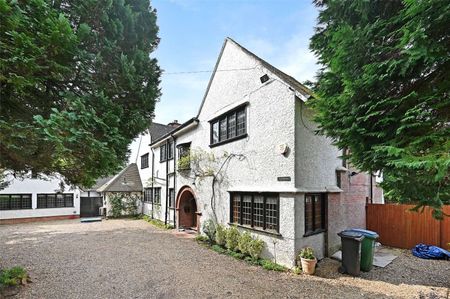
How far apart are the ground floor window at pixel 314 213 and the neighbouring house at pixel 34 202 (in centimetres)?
1916

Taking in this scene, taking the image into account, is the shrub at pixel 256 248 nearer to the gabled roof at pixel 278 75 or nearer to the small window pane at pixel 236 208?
the small window pane at pixel 236 208

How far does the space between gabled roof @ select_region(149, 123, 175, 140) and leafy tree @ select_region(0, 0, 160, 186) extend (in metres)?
16.4

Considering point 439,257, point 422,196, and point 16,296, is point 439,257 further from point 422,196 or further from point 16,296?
point 16,296

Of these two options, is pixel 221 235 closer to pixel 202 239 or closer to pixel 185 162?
pixel 202 239

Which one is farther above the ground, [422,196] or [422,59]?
[422,59]

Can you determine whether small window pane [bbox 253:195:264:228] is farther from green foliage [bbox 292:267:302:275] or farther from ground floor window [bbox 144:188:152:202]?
ground floor window [bbox 144:188:152:202]

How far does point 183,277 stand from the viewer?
7.35m

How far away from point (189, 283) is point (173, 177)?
33.5ft

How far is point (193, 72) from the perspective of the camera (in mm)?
11617

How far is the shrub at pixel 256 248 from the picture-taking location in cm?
878

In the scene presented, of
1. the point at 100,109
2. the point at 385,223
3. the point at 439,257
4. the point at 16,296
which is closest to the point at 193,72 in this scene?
the point at 100,109

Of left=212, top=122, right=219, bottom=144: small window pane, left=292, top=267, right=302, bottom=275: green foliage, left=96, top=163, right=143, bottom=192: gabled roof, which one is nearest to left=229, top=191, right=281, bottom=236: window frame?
left=292, top=267, right=302, bottom=275: green foliage

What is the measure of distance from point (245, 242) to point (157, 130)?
17360 mm

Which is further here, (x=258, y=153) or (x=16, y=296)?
(x=258, y=153)
